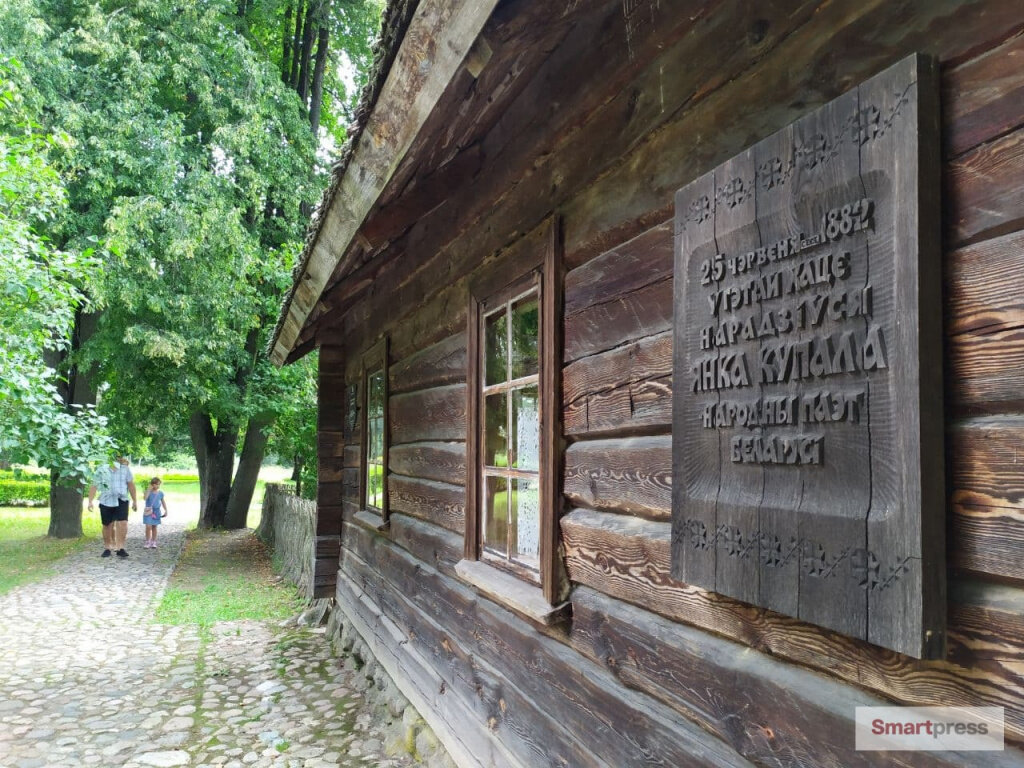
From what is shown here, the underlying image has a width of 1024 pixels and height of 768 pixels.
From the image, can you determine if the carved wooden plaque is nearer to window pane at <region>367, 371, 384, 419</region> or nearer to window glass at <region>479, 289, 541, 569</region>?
window glass at <region>479, 289, 541, 569</region>

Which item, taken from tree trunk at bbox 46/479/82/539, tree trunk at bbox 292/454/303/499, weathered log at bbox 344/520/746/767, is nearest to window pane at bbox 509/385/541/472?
weathered log at bbox 344/520/746/767

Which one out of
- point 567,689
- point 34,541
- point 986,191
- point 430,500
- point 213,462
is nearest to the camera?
point 986,191

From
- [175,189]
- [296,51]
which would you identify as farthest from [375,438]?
[296,51]

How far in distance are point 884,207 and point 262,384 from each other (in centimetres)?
1343

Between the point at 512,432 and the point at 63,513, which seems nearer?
the point at 512,432

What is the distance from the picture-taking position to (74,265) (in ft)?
25.0

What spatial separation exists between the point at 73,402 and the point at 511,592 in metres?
14.3

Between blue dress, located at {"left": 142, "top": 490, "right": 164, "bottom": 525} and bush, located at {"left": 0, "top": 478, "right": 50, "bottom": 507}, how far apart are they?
37.0ft

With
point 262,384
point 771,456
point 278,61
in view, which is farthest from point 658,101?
point 278,61

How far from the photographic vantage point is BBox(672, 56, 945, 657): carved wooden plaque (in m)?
1.12

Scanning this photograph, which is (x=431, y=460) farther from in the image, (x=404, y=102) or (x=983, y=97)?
(x=983, y=97)

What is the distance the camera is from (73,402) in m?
14.0

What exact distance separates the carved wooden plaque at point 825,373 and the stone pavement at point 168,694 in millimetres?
3471

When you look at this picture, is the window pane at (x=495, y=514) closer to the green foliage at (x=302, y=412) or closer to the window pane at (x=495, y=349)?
the window pane at (x=495, y=349)
